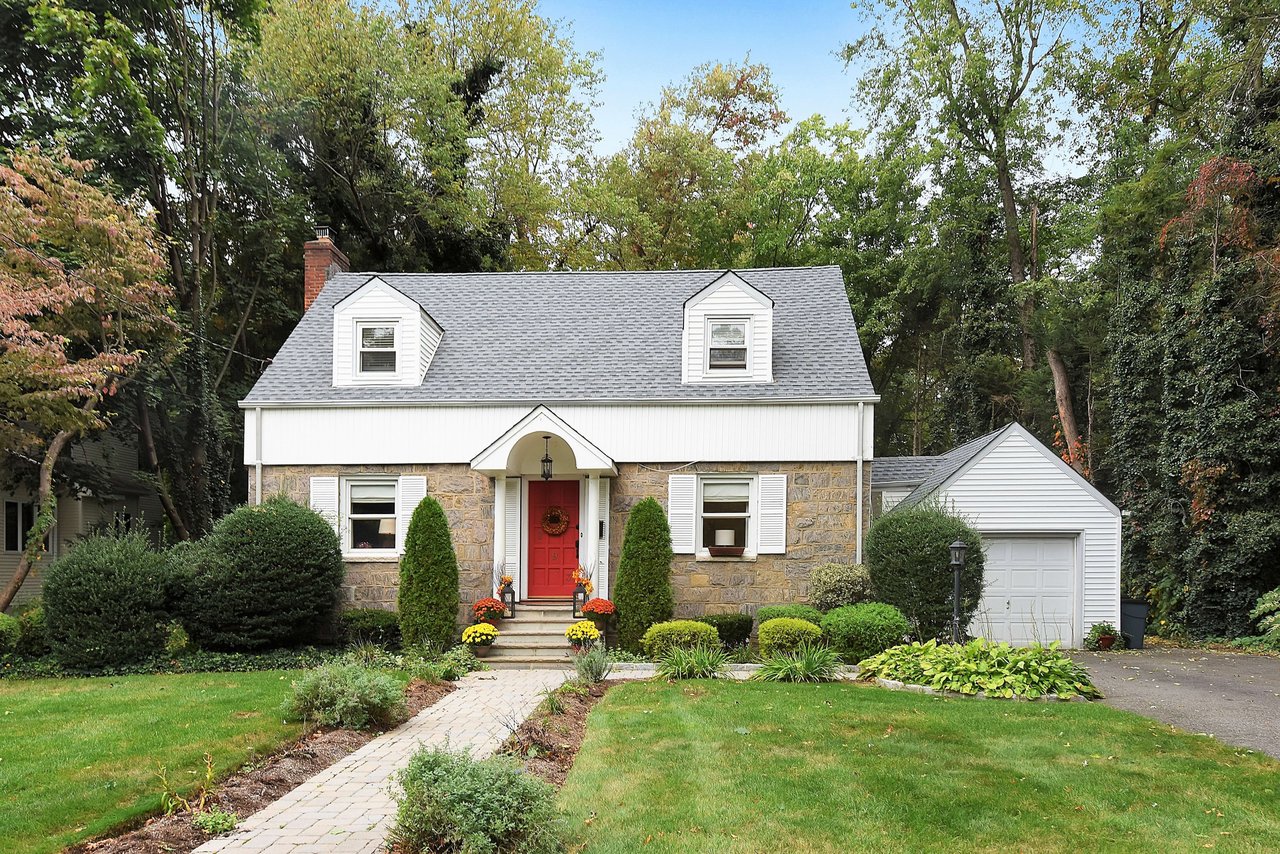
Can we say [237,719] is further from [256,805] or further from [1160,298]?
[1160,298]

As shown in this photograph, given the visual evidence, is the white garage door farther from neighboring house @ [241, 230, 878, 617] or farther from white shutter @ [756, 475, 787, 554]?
white shutter @ [756, 475, 787, 554]

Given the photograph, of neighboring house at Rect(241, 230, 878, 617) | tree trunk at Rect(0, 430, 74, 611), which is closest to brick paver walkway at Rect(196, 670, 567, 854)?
neighboring house at Rect(241, 230, 878, 617)

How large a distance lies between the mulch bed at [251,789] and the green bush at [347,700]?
0.16 m

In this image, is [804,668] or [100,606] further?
[100,606]

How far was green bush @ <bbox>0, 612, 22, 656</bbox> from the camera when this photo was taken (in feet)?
44.0

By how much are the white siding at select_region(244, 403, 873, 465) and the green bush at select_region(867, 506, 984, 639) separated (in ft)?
7.49

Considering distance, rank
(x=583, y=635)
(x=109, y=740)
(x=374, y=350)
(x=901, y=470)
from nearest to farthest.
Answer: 1. (x=109, y=740)
2. (x=583, y=635)
3. (x=374, y=350)
4. (x=901, y=470)

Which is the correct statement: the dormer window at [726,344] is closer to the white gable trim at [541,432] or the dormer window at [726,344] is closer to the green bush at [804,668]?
the white gable trim at [541,432]

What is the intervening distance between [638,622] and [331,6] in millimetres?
20566

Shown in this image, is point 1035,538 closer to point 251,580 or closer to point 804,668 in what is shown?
point 804,668

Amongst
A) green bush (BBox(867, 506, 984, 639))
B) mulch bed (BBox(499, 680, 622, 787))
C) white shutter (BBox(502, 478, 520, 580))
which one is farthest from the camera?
white shutter (BBox(502, 478, 520, 580))

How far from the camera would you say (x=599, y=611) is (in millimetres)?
13977

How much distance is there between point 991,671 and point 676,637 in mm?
4488

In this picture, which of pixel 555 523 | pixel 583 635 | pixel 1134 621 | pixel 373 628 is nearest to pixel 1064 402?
pixel 1134 621
